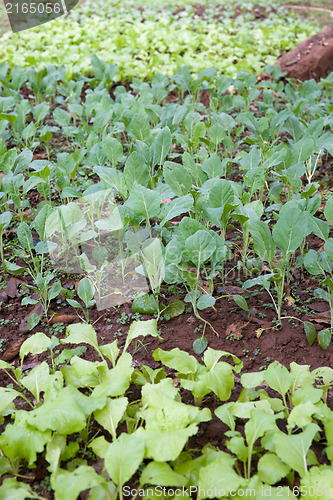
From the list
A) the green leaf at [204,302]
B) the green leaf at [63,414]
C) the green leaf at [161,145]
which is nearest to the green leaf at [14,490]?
the green leaf at [63,414]

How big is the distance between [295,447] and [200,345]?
697 millimetres

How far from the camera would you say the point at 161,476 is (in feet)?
4.30

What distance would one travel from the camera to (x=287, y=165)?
112 inches

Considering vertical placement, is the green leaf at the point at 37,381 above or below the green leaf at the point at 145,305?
above

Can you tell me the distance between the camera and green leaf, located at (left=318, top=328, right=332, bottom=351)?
77.7 inches

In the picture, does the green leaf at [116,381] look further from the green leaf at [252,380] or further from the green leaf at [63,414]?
the green leaf at [252,380]

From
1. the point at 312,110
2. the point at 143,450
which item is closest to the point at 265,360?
the point at 143,450

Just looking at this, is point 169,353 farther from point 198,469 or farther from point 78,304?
point 78,304

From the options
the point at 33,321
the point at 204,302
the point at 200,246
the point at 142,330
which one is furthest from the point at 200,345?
the point at 33,321

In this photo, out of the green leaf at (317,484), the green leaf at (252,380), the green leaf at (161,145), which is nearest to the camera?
the green leaf at (317,484)

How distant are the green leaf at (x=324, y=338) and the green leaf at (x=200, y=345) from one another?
19.0 inches

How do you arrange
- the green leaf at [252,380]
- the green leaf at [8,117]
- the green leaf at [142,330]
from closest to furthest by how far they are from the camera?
the green leaf at [252,380]
the green leaf at [142,330]
the green leaf at [8,117]

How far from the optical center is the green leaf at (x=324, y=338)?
1.97 m

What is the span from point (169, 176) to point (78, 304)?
0.83m
